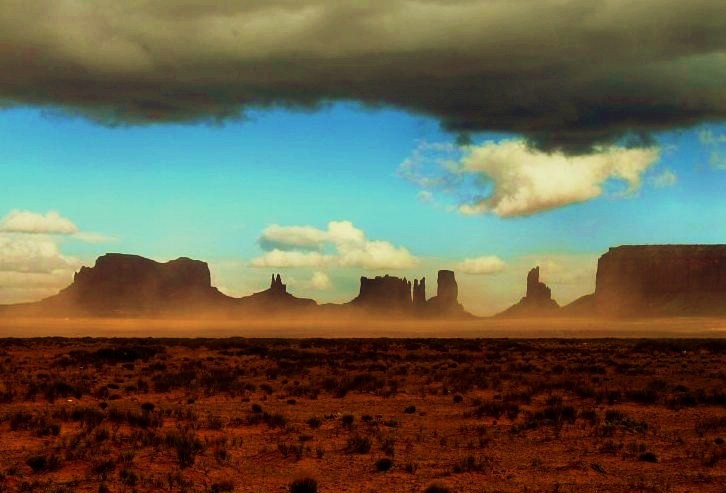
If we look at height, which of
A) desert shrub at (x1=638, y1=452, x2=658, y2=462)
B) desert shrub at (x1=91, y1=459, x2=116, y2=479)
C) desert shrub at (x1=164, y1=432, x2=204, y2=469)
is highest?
desert shrub at (x1=164, y1=432, x2=204, y2=469)

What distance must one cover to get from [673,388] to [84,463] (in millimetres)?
26538

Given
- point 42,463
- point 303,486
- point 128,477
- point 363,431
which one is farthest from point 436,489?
point 42,463

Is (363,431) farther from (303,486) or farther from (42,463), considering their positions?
(42,463)

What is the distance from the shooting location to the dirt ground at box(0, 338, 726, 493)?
1656 cm

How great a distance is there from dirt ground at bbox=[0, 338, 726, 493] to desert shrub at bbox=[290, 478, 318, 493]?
526mm

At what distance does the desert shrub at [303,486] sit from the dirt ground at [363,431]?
526mm

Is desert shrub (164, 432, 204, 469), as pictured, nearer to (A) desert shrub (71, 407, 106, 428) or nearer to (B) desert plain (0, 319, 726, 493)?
(B) desert plain (0, 319, 726, 493)

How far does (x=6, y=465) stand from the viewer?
56.8ft

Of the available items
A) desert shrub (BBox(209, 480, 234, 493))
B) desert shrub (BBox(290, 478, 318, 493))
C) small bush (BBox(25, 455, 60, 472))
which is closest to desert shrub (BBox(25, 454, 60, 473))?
small bush (BBox(25, 455, 60, 472))

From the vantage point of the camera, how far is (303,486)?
50.2 ft

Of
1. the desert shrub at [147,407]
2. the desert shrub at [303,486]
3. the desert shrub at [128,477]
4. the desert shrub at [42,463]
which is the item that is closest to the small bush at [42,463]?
the desert shrub at [42,463]

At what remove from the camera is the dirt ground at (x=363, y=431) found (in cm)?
1656

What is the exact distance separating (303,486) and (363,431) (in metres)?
7.53

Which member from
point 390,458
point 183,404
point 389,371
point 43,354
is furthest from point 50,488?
point 43,354
